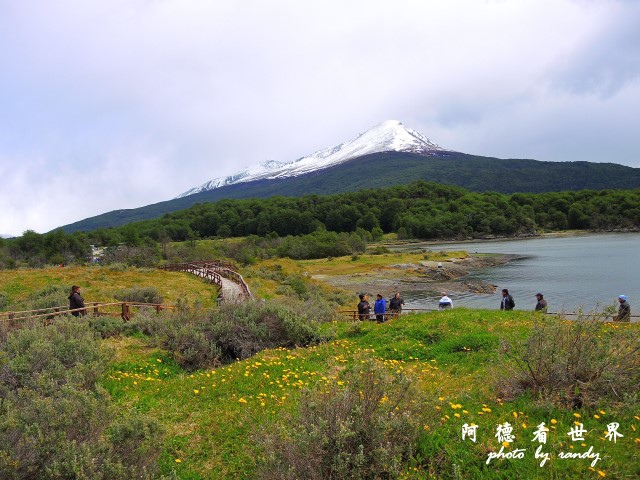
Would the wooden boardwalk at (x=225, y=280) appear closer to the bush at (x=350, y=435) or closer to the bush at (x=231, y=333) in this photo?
the bush at (x=231, y=333)

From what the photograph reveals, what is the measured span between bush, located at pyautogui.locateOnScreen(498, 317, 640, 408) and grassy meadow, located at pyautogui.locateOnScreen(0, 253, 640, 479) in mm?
18

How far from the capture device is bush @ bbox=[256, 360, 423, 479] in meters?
3.88

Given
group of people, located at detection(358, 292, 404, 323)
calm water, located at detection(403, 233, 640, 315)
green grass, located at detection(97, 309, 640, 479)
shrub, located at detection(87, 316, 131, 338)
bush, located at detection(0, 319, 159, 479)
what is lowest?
calm water, located at detection(403, 233, 640, 315)

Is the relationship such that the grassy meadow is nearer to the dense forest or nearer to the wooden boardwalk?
the wooden boardwalk

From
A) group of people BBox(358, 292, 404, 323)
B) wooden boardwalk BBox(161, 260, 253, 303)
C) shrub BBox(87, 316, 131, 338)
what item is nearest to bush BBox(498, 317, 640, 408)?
group of people BBox(358, 292, 404, 323)

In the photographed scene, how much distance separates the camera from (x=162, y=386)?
25.0 feet

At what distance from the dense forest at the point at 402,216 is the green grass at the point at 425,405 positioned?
7896 cm

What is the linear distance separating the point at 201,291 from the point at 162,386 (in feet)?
63.5

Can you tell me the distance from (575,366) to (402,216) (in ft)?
443

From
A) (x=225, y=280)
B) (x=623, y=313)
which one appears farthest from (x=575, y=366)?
(x=225, y=280)

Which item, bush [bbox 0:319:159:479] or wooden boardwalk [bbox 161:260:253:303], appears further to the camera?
wooden boardwalk [bbox 161:260:253:303]

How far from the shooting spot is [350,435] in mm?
3930

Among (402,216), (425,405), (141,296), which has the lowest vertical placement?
(141,296)

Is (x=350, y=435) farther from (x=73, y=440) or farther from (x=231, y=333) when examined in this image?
(x=231, y=333)
